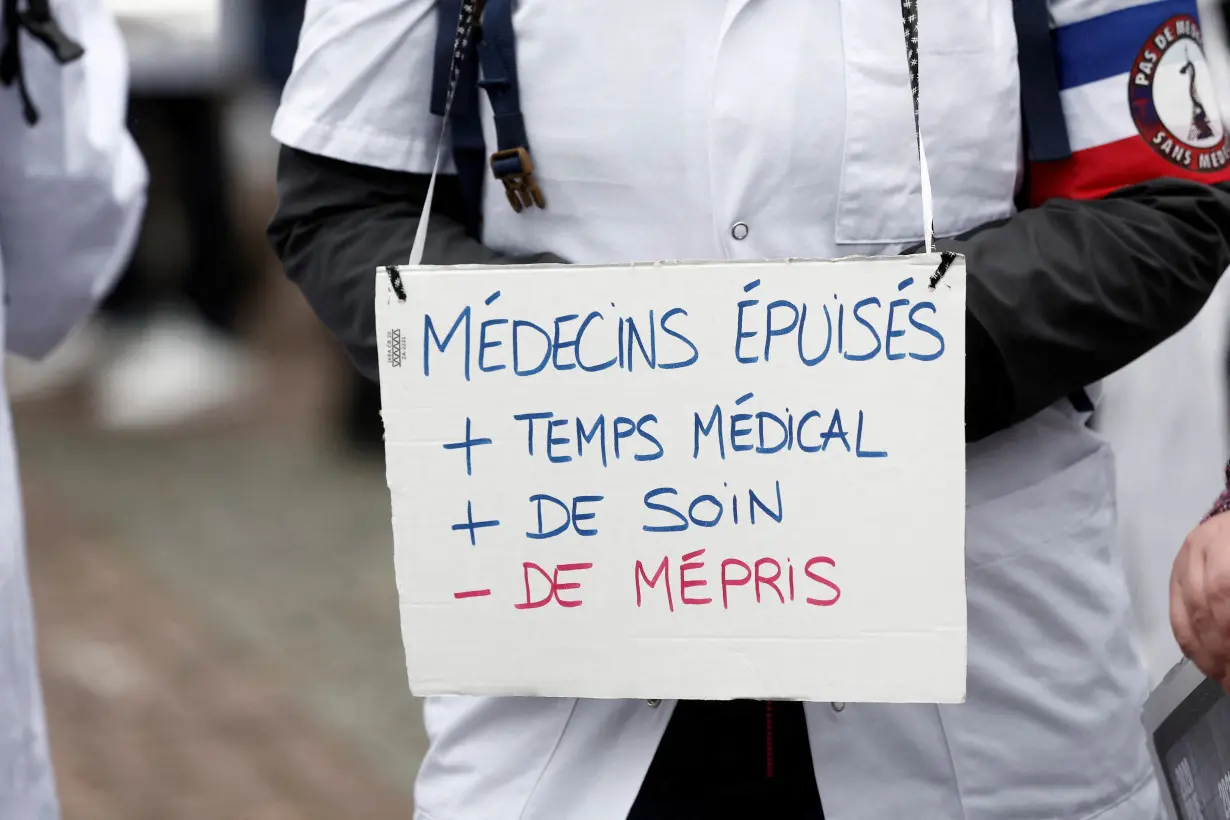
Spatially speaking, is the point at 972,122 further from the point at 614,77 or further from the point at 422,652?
the point at 422,652

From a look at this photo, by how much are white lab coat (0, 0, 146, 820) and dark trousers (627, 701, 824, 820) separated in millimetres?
769

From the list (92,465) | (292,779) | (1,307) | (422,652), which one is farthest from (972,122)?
(92,465)

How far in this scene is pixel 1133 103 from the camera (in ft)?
5.19

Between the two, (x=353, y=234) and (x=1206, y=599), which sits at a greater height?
(x=353, y=234)

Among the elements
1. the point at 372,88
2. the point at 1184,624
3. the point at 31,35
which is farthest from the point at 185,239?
the point at 1184,624

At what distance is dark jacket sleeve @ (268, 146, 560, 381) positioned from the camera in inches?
63.7

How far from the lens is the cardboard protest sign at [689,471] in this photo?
4.51 feet

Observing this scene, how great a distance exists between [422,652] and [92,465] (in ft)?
15.8

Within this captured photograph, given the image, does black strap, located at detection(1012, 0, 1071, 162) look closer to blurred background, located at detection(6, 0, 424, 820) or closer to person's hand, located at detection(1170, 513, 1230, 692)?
person's hand, located at detection(1170, 513, 1230, 692)

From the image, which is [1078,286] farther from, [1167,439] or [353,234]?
[1167,439]

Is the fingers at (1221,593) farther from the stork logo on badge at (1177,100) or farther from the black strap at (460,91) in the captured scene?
the black strap at (460,91)

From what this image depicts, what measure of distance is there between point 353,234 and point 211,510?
401 centimetres

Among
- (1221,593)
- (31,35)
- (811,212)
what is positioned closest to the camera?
(1221,593)

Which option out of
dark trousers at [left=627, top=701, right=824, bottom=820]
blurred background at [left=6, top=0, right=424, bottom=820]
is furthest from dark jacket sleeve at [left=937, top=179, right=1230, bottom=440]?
blurred background at [left=6, top=0, right=424, bottom=820]
